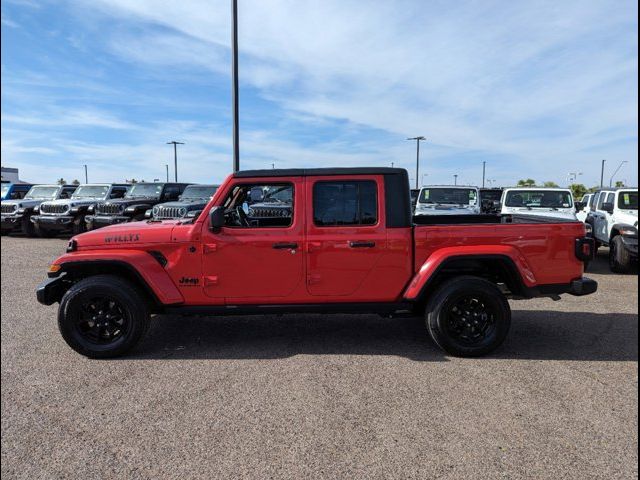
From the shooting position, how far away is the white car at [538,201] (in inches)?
429

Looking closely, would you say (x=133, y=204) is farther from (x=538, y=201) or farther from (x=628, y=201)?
(x=628, y=201)

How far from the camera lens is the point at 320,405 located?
3.41 metres

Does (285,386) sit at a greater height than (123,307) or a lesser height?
lesser

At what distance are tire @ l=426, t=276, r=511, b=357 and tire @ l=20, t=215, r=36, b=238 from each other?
16.2 metres

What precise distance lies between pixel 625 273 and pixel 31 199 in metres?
18.7

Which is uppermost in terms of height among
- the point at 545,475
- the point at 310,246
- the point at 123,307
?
the point at 310,246

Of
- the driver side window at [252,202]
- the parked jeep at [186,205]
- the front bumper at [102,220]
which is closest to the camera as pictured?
the driver side window at [252,202]

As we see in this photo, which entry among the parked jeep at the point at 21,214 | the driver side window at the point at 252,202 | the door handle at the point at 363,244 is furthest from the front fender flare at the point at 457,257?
the parked jeep at the point at 21,214

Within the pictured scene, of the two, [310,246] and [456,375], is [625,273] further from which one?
[310,246]

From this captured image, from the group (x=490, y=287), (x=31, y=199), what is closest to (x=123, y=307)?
(x=490, y=287)

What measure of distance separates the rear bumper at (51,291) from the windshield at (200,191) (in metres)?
8.56

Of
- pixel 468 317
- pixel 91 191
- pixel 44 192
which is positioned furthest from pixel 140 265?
pixel 44 192

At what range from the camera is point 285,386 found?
3725 mm

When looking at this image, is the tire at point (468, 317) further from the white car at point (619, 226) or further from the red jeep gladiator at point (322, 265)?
the white car at point (619, 226)
